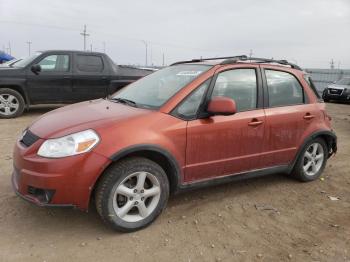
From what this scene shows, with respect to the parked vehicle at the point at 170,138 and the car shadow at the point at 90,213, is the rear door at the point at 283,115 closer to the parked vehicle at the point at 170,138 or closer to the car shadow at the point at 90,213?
the parked vehicle at the point at 170,138

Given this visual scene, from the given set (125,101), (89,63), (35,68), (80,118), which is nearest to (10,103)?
(35,68)

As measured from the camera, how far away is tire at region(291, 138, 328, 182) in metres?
4.97

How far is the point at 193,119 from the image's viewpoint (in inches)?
150

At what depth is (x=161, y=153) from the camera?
3.55m

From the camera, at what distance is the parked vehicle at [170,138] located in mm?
3260

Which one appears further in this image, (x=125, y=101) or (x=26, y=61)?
(x=26, y=61)

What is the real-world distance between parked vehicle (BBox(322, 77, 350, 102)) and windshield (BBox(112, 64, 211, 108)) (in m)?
16.0

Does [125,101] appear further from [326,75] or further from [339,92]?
[326,75]

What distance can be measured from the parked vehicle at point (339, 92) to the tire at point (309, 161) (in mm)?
14689

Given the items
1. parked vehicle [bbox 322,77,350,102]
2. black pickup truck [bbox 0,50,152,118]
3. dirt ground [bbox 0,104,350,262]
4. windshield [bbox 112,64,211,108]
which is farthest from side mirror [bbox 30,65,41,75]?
parked vehicle [bbox 322,77,350,102]

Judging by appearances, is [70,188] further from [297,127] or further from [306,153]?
[306,153]

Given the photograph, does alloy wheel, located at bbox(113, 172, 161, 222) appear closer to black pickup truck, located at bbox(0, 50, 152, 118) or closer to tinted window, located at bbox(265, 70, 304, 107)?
tinted window, located at bbox(265, 70, 304, 107)

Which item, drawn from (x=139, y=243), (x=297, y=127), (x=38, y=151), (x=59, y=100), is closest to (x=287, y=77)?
(x=297, y=127)

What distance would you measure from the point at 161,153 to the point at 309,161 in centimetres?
253
